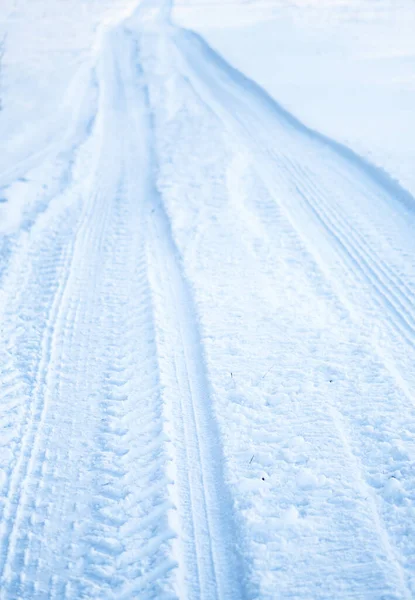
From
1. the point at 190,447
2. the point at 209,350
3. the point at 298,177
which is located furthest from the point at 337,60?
the point at 190,447

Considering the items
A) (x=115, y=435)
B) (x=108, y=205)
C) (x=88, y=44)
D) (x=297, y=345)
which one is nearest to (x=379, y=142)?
(x=108, y=205)

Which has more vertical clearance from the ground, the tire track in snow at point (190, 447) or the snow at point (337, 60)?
the snow at point (337, 60)

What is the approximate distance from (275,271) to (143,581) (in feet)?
11.7

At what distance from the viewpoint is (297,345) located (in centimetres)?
480

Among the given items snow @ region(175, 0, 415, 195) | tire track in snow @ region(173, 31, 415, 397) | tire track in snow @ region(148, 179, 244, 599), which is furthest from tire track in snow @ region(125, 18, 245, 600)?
snow @ region(175, 0, 415, 195)

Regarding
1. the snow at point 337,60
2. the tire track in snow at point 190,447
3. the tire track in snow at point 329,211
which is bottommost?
the tire track in snow at point 190,447

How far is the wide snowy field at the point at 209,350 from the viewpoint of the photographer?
3.24 m

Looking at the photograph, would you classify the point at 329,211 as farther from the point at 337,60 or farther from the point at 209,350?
the point at 337,60

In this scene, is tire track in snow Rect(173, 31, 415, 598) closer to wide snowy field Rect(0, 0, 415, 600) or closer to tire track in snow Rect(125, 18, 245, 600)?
wide snowy field Rect(0, 0, 415, 600)

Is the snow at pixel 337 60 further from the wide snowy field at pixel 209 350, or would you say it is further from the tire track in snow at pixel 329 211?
the tire track in snow at pixel 329 211

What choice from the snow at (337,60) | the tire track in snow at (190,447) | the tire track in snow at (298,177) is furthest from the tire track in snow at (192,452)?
the snow at (337,60)

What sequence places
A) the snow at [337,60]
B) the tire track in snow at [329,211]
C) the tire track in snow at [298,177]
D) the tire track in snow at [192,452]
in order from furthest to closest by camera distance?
the snow at [337,60]
the tire track in snow at [298,177]
the tire track in snow at [329,211]
the tire track in snow at [192,452]

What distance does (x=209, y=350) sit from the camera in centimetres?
479

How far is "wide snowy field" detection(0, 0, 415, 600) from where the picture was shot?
3.24 meters
